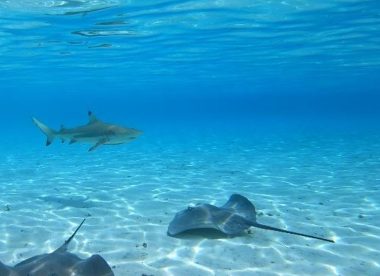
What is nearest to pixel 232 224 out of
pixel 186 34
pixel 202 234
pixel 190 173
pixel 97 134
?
pixel 202 234

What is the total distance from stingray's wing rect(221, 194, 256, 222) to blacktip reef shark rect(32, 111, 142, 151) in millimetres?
2709

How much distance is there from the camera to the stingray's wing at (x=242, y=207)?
25.6ft

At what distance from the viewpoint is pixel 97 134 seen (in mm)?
9477

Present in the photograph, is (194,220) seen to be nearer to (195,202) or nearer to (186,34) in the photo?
(195,202)

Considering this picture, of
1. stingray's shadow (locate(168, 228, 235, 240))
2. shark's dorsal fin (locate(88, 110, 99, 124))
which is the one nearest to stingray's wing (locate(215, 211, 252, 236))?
stingray's shadow (locate(168, 228, 235, 240))

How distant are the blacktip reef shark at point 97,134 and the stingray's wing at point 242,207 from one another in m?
2.71

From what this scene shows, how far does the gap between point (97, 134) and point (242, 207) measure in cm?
400

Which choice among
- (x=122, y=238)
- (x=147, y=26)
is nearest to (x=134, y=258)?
(x=122, y=238)

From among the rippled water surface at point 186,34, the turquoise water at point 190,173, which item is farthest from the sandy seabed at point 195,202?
the rippled water surface at point 186,34

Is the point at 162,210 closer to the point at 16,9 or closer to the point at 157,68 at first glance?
the point at 16,9

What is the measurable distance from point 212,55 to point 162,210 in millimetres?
23778

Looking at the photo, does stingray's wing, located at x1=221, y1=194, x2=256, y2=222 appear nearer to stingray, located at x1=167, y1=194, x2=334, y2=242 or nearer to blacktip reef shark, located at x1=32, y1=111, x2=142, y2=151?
stingray, located at x1=167, y1=194, x2=334, y2=242

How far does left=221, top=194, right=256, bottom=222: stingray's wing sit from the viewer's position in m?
7.81

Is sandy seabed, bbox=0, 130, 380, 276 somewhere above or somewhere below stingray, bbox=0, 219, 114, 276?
below
